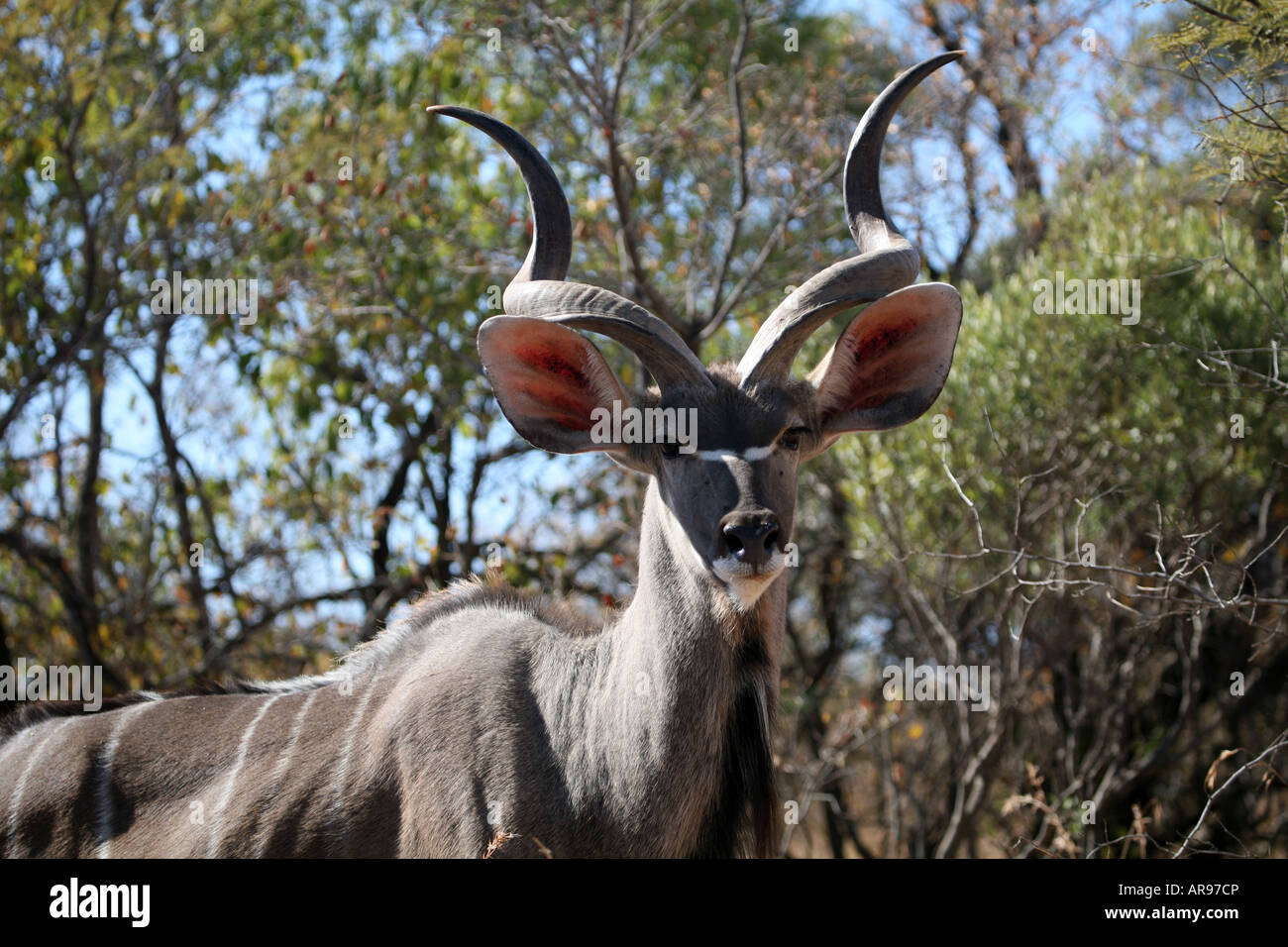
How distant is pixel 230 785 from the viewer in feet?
12.3

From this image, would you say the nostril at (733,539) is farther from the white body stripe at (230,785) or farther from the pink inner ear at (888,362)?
the white body stripe at (230,785)

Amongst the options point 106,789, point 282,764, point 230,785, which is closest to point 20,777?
point 106,789

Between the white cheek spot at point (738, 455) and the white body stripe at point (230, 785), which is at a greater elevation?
the white cheek spot at point (738, 455)

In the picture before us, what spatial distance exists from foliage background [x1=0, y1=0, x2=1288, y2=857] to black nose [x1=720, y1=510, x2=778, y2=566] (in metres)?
3.17

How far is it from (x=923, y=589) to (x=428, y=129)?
389 centimetres

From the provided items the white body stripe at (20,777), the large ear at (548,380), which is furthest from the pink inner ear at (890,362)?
the white body stripe at (20,777)

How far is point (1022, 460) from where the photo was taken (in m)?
6.50

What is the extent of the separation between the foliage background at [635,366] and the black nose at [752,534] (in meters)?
3.17

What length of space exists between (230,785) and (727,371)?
6.13 feet

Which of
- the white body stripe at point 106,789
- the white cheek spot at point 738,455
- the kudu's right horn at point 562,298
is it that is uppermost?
the kudu's right horn at point 562,298

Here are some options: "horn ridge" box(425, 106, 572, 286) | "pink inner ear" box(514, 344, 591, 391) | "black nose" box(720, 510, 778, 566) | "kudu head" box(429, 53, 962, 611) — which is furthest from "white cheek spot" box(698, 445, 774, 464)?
"horn ridge" box(425, 106, 572, 286)

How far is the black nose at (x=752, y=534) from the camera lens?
3021 mm
